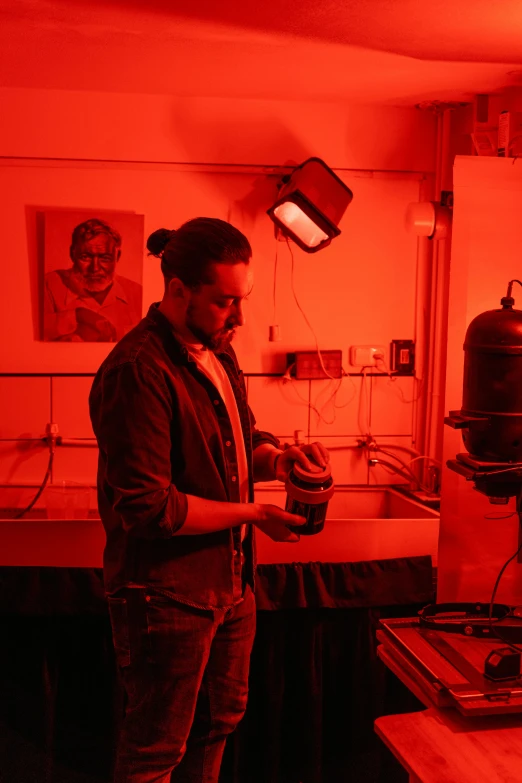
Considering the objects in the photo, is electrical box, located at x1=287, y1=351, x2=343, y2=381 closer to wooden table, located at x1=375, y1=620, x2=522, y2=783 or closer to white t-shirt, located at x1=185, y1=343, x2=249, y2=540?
white t-shirt, located at x1=185, y1=343, x2=249, y2=540

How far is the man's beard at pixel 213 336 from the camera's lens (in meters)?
1.52

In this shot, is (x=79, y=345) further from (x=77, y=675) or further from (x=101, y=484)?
(x=101, y=484)

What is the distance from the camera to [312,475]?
1539 millimetres

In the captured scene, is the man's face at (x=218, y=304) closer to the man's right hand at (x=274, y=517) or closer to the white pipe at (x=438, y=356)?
the man's right hand at (x=274, y=517)

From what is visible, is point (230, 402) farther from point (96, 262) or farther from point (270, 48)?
point (96, 262)

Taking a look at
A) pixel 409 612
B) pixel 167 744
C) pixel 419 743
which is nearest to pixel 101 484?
pixel 167 744

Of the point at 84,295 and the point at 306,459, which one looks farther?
the point at 84,295

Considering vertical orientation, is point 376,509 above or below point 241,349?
below

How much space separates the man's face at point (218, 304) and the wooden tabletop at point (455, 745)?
0.76 meters

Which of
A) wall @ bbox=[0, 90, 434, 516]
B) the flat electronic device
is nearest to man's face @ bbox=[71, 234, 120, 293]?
wall @ bbox=[0, 90, 434, 516]

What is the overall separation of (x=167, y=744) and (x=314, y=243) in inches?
69.3

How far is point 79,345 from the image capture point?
2814mm

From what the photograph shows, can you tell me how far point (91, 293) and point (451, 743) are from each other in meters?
1.98

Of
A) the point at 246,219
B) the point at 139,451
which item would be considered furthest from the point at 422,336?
the point at 139,451
